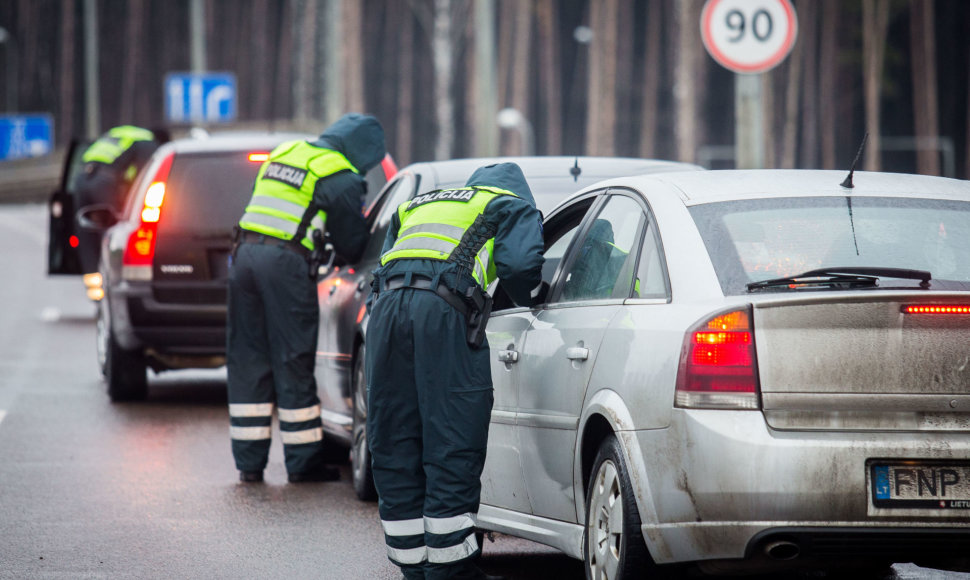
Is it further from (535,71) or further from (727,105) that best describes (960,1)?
(535,71)

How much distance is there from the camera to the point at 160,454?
9.69 meters

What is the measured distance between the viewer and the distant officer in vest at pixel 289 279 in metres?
8.72

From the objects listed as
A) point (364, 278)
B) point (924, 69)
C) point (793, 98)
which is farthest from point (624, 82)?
point (364, 278)

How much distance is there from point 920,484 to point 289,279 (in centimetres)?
462

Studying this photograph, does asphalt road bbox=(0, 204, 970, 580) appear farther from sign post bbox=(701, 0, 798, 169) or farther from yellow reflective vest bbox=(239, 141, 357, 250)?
sign post bbox=(701, 0, 798, 169)

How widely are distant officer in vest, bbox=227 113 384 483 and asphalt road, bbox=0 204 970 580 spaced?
11.5 inches

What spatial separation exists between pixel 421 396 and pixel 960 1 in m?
45.6

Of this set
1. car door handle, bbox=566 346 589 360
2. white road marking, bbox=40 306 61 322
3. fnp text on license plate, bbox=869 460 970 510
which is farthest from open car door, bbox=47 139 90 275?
fnp text on license plate, bbox=869 460 970 510

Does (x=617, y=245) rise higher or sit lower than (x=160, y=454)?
higher

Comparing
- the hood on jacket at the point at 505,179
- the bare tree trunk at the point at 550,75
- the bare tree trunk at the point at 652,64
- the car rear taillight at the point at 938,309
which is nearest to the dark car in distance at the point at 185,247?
the hood on jacket at the point at 505,179

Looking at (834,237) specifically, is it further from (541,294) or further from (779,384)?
(541,294)

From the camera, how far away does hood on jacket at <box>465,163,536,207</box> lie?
613 cm

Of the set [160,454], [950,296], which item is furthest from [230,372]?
[950,296]

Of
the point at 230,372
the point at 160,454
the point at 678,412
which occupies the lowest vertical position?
the point at 160,454
